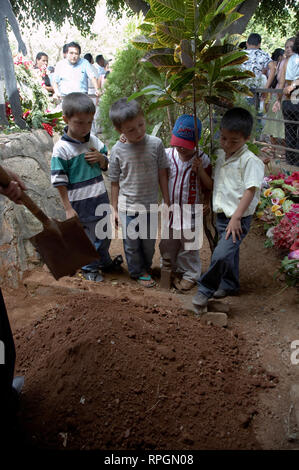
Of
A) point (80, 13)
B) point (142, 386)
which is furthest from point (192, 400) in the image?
point (80, 13)

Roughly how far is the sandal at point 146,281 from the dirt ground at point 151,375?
43 centimetres

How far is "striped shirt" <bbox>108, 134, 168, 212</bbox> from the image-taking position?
258 cm

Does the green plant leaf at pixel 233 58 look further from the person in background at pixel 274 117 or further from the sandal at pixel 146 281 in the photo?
the person in background at pixel 274 117

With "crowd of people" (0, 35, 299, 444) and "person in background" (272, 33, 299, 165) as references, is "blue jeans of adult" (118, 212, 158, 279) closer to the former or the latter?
"crowd of people" (0, 35, 299, 444)

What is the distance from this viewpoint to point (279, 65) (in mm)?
6164

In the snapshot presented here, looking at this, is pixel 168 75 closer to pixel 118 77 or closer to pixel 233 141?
pixel 233 141

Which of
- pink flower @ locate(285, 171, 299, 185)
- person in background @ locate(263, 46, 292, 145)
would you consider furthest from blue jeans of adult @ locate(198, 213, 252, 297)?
person in background @ locate(263, 46, 292, 145)

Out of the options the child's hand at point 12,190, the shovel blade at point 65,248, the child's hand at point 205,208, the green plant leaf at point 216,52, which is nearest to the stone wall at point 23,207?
the shovel blade at point 65,248

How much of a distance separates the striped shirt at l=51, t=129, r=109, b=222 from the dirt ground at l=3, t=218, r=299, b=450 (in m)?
0.69

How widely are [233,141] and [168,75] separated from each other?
0.61 meters

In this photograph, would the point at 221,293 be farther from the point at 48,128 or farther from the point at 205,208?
the point at 48,128

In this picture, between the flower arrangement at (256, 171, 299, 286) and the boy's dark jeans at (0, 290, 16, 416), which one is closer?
the boy's dark jeans at (0, 290, 16, 416)

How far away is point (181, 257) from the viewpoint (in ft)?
9.53

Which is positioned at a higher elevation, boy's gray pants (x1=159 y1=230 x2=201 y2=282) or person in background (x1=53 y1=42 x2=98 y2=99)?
person in background (x1=53 y1=42 x2=98 y2=99)
